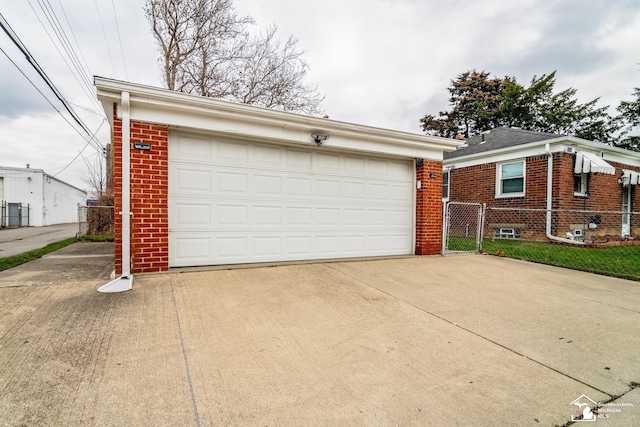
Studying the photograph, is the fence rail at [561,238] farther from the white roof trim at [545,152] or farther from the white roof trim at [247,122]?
the white roof trim at [247,122]

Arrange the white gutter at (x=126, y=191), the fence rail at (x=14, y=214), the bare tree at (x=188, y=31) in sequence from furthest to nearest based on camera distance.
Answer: the fence rail at (x=14, y=214), the bare tree at (x=188, y=31), the white gutter at (x=126, y=191)

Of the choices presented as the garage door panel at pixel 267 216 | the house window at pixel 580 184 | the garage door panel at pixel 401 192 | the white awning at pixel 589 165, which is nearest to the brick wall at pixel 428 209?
the garage door panel at pixel 401 192

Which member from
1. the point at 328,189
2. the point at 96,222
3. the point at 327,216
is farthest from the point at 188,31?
the point at 327,216

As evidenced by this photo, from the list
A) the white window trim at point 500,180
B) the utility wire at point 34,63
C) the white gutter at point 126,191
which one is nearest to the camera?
the white gutter at point 126,191

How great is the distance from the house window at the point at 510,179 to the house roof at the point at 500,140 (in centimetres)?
71

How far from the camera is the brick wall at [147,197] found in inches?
171

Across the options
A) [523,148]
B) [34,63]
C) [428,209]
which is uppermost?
[34,63]

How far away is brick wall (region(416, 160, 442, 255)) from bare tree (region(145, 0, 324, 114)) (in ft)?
24.6

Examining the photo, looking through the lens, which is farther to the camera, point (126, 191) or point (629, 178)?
point (629, 178)

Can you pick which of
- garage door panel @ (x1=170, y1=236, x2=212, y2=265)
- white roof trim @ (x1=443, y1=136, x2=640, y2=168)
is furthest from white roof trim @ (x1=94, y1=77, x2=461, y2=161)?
white roof trim @ (x1=443, y1=136, x2=640, y2=168)

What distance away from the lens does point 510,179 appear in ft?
34.1

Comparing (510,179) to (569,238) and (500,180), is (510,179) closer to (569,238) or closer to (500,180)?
(500,180)

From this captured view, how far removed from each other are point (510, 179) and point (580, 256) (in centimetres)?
395

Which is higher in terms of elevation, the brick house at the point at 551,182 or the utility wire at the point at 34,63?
the utility wire at the point at 34,63
